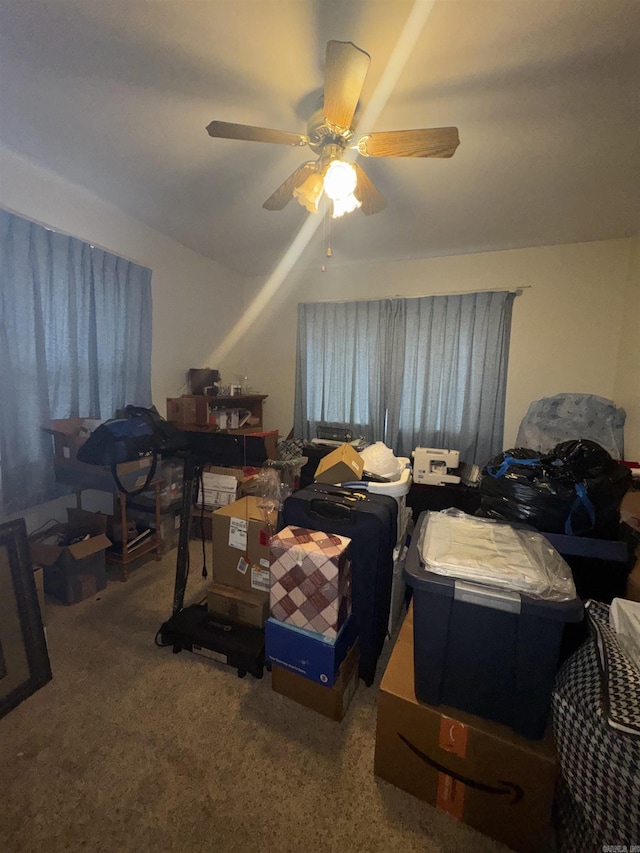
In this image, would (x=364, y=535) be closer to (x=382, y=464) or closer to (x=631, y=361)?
(x=382, y=464)

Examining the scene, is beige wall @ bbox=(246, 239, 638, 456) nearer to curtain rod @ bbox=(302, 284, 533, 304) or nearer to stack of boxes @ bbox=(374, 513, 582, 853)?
curtain rod @ bbox=(302, 284, 533, 304)

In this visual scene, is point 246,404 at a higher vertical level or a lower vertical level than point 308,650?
higher

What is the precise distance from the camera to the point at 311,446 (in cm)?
317

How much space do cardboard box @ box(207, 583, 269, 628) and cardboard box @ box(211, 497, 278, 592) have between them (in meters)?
0.03

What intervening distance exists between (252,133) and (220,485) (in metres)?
2.09

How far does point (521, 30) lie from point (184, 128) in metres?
1.42

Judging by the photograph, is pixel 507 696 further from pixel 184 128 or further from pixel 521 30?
pixel 184 128

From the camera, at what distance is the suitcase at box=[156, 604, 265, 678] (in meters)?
1.45

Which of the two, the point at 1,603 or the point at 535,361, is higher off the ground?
the point at 535,361

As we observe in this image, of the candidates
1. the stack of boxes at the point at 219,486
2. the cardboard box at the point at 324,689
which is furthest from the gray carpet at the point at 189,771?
the stack of boxes at the point at 219,486

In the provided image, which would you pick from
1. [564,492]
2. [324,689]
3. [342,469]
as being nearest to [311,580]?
[324,689]

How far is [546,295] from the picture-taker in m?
2.87

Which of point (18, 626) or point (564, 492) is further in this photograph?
point (18, 626)

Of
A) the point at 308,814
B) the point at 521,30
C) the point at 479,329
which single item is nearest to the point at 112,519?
the point at 308,814
